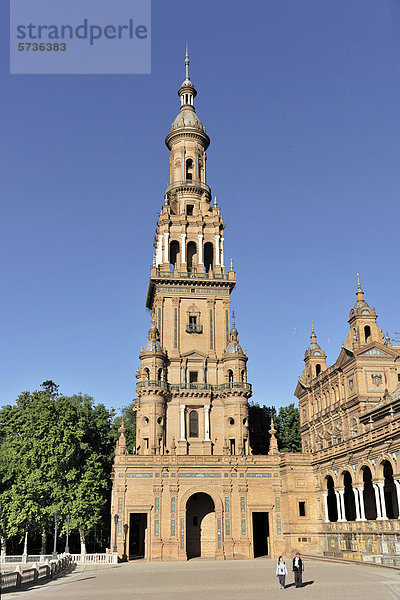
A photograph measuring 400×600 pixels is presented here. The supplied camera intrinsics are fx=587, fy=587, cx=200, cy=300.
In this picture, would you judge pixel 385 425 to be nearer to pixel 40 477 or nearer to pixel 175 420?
pixel 175 420

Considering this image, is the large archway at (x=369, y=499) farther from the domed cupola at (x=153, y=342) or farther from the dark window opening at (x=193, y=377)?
the domed cupola at (x=153, y=342)

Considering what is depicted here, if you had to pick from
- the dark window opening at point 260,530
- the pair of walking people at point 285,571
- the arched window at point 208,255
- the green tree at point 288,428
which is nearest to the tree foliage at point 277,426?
the green tree at point 288,428

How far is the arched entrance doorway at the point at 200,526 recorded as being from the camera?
2188 inches

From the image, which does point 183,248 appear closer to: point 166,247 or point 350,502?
point 166,247

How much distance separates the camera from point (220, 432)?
61.2 meters

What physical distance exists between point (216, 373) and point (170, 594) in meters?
38.3

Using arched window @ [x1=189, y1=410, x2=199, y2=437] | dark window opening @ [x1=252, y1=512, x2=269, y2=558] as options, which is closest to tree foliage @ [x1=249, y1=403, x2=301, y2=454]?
dark window opening @ [x1=252, y1=512, x2=269, y2=558]

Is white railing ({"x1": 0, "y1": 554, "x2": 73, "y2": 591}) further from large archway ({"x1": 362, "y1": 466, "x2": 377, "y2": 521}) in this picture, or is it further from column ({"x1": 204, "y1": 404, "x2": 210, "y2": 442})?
large archway ({"x1": 362, "y1": 466, "x2": 377, "y2": 521})

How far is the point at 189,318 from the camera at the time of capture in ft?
215

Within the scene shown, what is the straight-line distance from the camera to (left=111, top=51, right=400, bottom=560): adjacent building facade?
167ft

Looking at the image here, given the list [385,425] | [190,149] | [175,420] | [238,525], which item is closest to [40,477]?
[175,420]

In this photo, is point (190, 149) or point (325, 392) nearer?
point (325, 392)

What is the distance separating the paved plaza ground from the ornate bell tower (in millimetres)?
20023

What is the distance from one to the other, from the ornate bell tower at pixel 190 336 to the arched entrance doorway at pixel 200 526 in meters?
4.78
